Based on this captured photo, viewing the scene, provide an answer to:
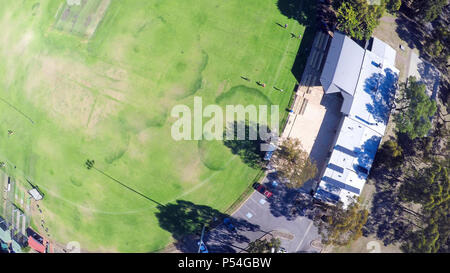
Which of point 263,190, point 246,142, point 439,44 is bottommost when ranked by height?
point 263,190

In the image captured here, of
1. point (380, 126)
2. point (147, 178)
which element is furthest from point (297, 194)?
point (147, 178)

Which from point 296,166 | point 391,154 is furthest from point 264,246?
point 391,154

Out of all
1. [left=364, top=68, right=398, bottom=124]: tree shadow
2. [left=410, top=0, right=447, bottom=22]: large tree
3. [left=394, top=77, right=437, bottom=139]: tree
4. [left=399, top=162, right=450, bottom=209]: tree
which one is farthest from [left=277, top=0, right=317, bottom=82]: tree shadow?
[left=399, top=162, right=450, bottom=209]: tree

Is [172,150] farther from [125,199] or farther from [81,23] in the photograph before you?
A: [81,23]

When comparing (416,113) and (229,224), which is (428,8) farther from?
(229,224)

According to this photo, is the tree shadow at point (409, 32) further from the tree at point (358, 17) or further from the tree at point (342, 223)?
the tree at point (342, 223)

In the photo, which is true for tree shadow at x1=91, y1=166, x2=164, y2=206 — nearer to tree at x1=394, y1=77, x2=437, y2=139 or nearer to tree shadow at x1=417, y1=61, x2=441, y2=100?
tree at x1=394, y1=77, x2=437, y2=139
